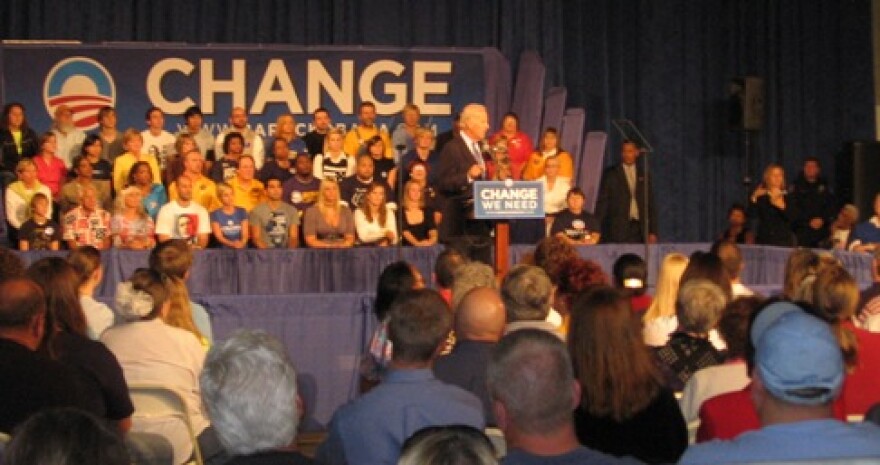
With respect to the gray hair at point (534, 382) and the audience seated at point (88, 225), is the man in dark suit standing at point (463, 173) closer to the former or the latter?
the audience seated at point (88, 225)

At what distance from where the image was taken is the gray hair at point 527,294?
5203mm

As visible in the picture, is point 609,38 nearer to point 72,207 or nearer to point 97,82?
point 97,82

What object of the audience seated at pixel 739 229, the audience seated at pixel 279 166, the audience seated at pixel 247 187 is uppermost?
the audience seated at pixel 279 166

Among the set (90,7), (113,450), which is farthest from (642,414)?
(90,7)

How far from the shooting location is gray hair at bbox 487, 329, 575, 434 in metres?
2.99

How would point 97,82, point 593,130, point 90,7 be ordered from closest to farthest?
point 97,82
point 90,7
point 593,130

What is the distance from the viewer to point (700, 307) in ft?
16.1

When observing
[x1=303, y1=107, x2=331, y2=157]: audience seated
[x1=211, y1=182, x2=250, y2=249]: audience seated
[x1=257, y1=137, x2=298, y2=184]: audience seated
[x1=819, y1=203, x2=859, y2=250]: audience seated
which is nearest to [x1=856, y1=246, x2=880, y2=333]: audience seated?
[x1=211, y1=182, x2=250, y2=249]: audience seated

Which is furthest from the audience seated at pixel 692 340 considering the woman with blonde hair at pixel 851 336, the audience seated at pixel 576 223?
the audience seated at pixel 576 223

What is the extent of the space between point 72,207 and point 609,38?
660cm

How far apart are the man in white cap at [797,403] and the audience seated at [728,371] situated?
134 cm

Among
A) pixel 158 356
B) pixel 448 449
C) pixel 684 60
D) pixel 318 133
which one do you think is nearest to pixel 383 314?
pixel 158 356

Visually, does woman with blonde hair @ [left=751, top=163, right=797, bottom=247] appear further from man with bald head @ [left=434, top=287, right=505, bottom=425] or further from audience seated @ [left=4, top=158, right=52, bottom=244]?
man with bald head @ [left=434, top=287, right=505, bottom=425]

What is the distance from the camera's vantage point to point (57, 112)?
41.7 feet
